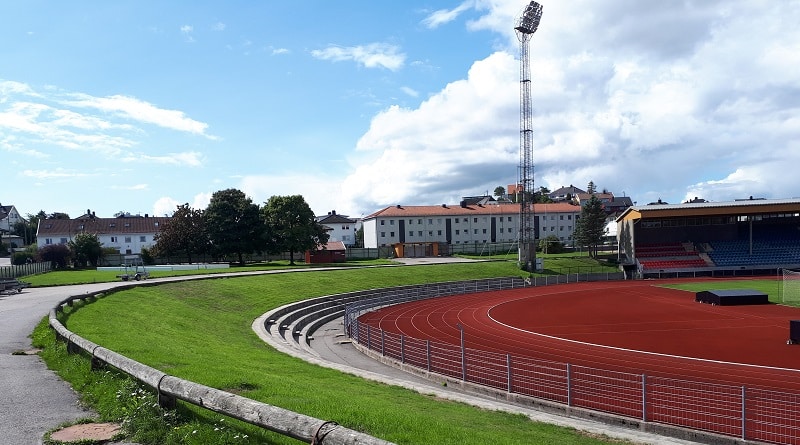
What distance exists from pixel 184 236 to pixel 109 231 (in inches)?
1243

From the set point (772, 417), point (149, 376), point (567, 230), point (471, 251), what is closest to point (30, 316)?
point (149, 376)

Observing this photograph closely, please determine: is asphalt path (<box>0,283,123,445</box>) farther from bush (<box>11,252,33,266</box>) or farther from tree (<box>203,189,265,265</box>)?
bush (<box>11,252,33,266</box>)

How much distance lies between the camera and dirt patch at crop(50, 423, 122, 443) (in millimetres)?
6592

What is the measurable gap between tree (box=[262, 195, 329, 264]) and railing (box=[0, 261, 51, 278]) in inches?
982

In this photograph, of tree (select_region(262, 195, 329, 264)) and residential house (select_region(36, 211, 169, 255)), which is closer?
tree (select_region(262, 195, 329, 264))

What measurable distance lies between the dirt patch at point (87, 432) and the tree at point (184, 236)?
67.4 m

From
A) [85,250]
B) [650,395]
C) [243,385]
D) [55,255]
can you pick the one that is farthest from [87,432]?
[55,255]

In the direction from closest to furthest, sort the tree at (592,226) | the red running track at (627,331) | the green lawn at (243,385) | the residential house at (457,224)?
1. the green lawn at (243,385)
2. the red running track at (627,331)
3. the tree at (592,226)
4. the residential house at (457,224)

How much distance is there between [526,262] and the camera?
64500mm

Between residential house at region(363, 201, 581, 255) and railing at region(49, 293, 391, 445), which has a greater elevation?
residential house at region(363, 201, 581, 255)

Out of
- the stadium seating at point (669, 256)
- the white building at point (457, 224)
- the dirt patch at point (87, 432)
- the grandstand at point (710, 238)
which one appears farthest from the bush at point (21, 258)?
the stadium seating at point (669, 256)

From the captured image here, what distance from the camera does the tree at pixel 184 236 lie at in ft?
230

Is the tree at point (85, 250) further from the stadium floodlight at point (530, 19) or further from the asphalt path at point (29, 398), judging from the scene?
the stadium floodlight at point (530, 19)

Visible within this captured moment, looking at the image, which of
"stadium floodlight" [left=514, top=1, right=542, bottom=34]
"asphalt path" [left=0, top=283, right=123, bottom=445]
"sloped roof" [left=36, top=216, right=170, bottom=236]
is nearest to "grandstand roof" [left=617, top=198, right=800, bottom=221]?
"stadium floodlight" [left=514, top=1, right=542, bottom=34]
